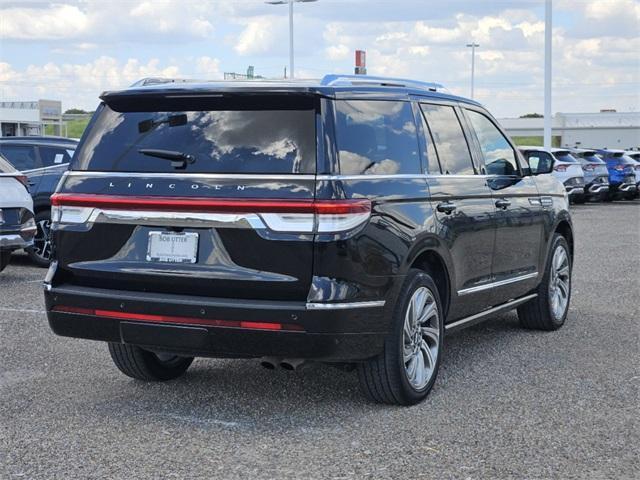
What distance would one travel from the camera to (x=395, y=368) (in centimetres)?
557

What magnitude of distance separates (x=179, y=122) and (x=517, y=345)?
138 inches

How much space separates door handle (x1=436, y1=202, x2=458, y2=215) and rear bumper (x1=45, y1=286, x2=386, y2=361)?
3.29 ft

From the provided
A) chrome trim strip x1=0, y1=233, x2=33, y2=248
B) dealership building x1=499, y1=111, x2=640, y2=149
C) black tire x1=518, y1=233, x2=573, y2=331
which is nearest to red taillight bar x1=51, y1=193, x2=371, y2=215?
black tire x1=518, y1=233, x2=573, y2=331

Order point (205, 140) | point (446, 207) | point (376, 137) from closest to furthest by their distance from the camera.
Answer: point (205, 140)
point (376, 137)
point (446, 207)

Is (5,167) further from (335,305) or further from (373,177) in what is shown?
(335,305)

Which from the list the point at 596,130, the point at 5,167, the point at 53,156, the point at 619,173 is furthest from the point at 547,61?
the point at 596,130

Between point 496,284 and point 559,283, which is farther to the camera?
point 559,283

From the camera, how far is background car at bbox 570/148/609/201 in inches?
1171

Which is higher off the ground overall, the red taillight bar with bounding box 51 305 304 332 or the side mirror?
the side mirror

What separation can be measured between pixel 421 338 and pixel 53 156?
29.6 ft

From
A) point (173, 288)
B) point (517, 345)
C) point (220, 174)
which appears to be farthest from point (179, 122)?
point (517, 345)

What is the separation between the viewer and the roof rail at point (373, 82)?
561 cm

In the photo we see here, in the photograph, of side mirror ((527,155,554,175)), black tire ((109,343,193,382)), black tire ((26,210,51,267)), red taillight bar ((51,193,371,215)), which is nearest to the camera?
red taillight bar ((51,193,371,215))

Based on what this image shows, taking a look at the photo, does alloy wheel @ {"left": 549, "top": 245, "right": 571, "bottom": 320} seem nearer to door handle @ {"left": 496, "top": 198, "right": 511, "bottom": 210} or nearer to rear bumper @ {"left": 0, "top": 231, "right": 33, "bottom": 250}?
door handle @ {"left": 496, "top": 198, "right": 511, "bottom": 210}
